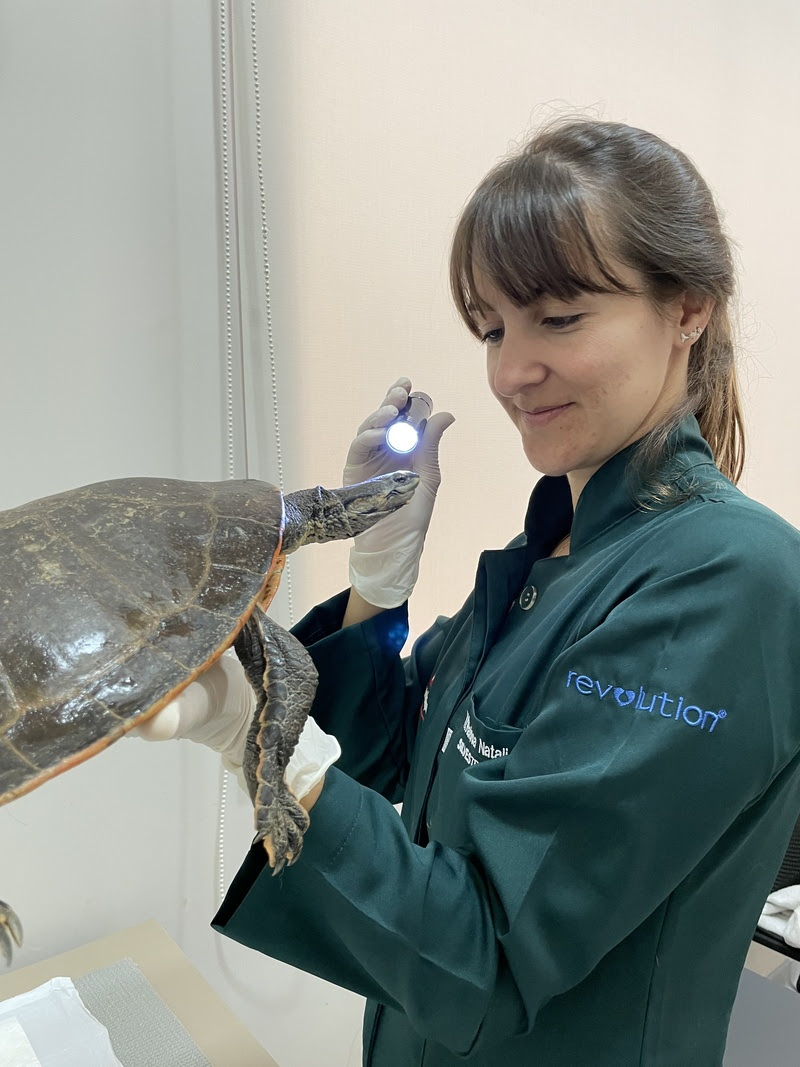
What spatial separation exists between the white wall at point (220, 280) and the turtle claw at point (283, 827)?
29.7 inches

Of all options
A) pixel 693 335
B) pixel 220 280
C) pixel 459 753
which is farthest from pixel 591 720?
pixel 220 280

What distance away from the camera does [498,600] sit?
88 cm

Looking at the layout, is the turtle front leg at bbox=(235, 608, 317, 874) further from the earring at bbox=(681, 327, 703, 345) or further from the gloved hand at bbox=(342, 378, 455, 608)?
the earring at bbox=(681, 327, 703, 345)

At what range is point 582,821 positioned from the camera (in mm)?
579

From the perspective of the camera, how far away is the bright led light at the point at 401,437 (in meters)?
1.06

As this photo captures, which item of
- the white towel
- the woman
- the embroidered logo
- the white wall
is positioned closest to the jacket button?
the woman

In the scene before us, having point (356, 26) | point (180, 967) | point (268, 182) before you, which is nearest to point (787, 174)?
point (356, 26)

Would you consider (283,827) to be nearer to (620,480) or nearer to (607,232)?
(620,480)

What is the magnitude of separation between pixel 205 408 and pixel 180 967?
95 centimetres

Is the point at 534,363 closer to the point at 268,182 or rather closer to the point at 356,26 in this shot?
the point at 268,182

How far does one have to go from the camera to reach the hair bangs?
2.26 ft

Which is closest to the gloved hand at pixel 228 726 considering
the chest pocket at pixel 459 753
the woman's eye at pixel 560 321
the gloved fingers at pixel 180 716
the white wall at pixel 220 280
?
the gloved fingers at pixel 180 716

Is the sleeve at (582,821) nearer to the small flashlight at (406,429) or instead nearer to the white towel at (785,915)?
the small flashlight at (406,429)

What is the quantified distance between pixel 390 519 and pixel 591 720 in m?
0.58
